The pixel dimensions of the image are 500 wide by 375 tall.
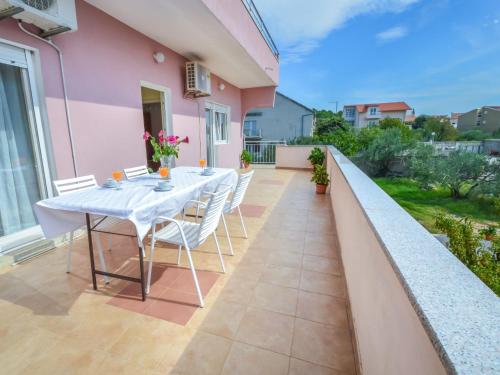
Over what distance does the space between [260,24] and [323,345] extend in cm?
591

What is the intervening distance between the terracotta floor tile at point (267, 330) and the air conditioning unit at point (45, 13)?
3.12m

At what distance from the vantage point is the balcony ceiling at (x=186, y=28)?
296 cm

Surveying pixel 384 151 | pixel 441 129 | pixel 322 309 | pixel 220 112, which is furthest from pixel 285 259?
pixel 441 129

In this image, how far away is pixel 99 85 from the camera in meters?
3.13

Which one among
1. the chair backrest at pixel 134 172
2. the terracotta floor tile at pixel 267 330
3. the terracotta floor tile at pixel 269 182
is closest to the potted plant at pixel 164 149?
Answer: the chair backrest at pixel 134 172

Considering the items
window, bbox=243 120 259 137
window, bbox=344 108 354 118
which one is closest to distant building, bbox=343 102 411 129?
window, bbox=344 108 354 118

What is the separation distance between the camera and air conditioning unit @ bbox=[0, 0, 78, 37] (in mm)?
2078

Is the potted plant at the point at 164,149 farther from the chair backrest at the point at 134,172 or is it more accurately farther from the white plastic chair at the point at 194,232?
the white plastic chair at the point at 194,232

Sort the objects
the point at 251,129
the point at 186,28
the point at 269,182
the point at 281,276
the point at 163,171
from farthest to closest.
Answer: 1. the point at 251,129
2. the point at 269,182
3. the point at 186,28
4. the point at 163,171
5. the point at 281,276

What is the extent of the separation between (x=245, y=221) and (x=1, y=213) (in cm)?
269

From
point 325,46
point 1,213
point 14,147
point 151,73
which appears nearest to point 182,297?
point 1,213

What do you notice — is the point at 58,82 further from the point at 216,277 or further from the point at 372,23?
the point at 372,23

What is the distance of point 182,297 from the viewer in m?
1.93

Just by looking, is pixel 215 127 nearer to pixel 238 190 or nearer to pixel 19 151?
pixel 238 190
